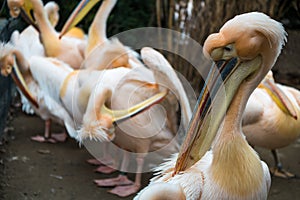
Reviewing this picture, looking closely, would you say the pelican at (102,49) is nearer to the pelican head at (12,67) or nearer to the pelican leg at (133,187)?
the pelican head at (12,67)

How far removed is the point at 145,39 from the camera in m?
6.48

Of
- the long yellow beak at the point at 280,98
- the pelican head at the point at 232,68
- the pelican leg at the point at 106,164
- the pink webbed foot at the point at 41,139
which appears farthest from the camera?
Result: the pink webbed foot at the point at 41,139

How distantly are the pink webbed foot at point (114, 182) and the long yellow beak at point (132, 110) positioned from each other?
538 mm

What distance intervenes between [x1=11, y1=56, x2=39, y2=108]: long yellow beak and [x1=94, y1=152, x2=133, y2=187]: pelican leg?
103 centimetres

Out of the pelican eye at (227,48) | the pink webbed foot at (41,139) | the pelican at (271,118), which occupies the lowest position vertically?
the pink webbed foot at (41,139)

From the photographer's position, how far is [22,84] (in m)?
4.90

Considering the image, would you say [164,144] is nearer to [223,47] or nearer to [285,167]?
[285,167]

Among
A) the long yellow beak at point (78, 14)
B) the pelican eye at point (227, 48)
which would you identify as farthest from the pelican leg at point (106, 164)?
the pelican eye at point (227, 48)

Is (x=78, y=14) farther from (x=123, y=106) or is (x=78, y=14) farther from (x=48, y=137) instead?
(x=123, y=106)

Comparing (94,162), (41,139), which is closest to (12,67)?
(41,139)

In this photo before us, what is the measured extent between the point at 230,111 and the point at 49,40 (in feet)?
10.4

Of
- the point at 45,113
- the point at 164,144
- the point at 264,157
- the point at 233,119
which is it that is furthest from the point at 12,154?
the point at 233,119

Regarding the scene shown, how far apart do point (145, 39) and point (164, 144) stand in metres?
2.45

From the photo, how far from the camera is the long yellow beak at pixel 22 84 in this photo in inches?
192
